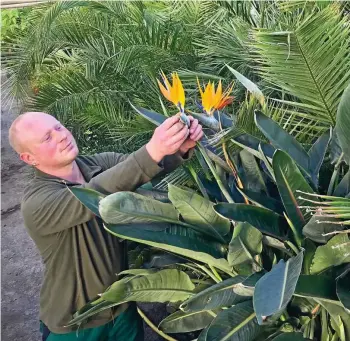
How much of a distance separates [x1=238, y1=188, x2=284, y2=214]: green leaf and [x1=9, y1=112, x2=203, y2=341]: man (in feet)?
0.79

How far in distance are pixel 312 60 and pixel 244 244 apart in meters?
0.79

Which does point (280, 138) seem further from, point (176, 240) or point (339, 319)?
point (339, 319)

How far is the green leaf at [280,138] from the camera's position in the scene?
69.1 inches

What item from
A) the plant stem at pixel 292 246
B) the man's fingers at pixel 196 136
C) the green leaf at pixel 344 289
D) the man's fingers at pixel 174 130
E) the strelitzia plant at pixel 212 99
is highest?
the strelitzia plant at pixel 212 99

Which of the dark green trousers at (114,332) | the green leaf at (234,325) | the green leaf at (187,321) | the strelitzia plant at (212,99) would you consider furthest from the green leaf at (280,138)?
the dark green trousers at (114,332)

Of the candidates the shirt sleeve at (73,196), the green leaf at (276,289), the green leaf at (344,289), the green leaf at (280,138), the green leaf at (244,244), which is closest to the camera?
the green leaf at (276,289)

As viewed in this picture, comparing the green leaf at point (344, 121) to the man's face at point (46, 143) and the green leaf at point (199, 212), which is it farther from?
the man's face at point (46, 143)

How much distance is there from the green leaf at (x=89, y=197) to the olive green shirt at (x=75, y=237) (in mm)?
50

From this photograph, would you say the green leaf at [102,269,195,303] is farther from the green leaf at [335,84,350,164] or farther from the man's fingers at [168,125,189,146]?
the green leaf at [335,84,350,164]

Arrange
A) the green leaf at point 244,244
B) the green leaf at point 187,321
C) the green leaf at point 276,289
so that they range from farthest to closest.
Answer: the green leaf at point 187,321
the green leaf at point 244,244
the green leaf at point 276,289

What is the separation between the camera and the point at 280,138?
5.86ft

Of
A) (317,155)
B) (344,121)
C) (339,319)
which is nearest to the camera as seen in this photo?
(344,121)

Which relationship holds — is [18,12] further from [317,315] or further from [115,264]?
[317,315]

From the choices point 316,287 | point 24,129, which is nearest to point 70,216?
point 24,129
